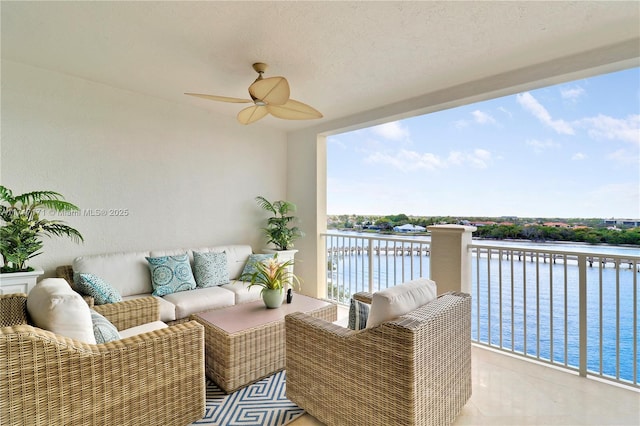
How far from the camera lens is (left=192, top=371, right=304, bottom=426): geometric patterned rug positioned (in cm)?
190

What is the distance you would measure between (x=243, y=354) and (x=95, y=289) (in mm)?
1517

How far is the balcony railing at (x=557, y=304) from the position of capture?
7.57 feet

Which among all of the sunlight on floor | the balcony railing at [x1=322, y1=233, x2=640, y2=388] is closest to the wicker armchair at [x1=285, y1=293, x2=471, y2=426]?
the sunlight on floor

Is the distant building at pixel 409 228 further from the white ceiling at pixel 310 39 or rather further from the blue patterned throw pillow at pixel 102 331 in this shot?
the blue patterned throw pillow at pixel 102 331

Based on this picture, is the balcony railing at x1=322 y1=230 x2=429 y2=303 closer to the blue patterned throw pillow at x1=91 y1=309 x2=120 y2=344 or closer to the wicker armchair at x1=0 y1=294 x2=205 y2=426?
the wicker armchair at x1=0 y1=294 x2=205 y2=426

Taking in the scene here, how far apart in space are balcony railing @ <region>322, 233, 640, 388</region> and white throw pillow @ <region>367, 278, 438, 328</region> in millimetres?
1598

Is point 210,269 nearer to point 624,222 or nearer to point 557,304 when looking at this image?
point 557,304

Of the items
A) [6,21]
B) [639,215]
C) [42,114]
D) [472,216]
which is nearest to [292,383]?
[472,216]

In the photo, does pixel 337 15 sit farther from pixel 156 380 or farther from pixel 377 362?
pixel 156 380

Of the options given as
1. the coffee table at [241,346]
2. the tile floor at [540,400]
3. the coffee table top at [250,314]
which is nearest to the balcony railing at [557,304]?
the tile floor at [540,400]

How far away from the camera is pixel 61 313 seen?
1492 millimetres

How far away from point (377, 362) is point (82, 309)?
5.29ft

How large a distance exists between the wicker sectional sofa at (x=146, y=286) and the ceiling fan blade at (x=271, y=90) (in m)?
2.16

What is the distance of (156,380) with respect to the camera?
1679 millimetres
